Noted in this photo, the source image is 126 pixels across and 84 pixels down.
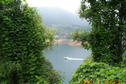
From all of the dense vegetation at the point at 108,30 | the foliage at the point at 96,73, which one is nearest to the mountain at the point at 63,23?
the dense vegetation at the point at 108,30

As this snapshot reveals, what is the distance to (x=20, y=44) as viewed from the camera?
3.91m

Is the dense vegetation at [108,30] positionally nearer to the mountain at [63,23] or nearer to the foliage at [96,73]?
the mountain at [63,23]

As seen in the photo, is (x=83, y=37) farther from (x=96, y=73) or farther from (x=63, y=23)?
(x=63, y=23)

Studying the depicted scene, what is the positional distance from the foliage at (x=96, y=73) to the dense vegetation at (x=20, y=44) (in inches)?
82.4

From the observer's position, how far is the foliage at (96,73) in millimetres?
1796

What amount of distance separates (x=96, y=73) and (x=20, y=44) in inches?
111

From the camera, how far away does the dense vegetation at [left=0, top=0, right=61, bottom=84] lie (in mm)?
3799

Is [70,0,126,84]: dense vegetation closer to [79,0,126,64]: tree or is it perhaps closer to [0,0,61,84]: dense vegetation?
[79,0,126,64]: tree

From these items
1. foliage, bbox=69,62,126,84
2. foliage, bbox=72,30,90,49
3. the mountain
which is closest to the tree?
foliage, bbox=72,30,90,49

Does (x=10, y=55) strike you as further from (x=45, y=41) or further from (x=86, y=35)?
(x=86, y=35)

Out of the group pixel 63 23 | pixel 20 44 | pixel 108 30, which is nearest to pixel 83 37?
pixel 108 30

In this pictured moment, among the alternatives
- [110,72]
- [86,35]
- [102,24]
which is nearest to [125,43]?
[102,24]

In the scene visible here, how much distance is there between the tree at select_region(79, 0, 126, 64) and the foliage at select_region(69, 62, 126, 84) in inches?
71.5

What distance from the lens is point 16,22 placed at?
386 cm
